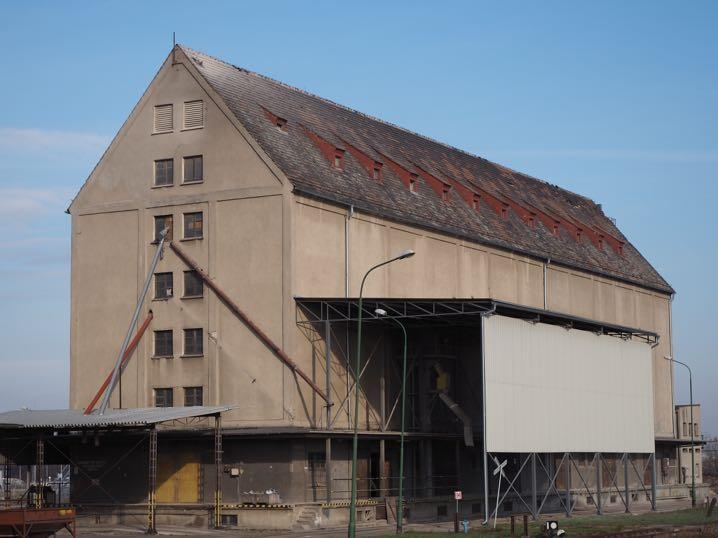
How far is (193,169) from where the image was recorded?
2360 inches

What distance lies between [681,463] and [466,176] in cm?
3164

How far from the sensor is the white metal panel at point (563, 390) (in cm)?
5428

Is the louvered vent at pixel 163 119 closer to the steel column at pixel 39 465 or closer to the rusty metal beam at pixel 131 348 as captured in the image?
the rusty metal beam at pixel 131 348

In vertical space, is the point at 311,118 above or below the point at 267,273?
above

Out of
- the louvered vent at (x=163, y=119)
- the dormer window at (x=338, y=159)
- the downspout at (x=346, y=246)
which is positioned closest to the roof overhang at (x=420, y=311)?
the downspout at (x=346, y=246)

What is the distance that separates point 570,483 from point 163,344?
30.5 m

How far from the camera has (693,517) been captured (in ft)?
190

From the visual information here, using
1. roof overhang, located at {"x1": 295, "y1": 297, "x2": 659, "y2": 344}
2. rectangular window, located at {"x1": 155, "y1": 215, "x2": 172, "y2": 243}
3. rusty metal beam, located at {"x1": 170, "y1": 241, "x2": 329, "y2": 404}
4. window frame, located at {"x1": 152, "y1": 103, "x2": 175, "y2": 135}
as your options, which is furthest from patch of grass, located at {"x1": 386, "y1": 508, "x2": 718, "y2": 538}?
window frame, located at {"x1": 152, "y1": 103, "x2": 175, "y2": 135}

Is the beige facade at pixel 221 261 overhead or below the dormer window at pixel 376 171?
below

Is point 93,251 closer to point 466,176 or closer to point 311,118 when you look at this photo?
point 311,118

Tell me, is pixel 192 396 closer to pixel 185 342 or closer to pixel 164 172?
pixel 185 342

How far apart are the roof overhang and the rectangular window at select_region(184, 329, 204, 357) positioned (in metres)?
5.31

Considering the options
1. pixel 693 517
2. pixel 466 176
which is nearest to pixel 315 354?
pixel 693 517

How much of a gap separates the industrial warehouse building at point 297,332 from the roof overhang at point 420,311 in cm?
13
